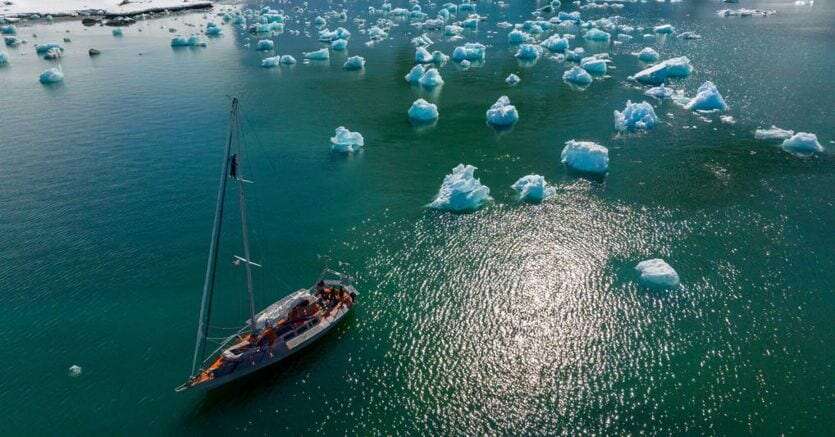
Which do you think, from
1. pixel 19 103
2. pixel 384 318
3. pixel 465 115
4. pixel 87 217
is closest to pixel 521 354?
pixel 384 318

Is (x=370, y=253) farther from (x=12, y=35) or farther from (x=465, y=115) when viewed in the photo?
(x=12, y=35)

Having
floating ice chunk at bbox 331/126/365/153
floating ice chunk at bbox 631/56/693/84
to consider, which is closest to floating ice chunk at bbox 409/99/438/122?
floating ice chunk at bbox 331/126/365/153

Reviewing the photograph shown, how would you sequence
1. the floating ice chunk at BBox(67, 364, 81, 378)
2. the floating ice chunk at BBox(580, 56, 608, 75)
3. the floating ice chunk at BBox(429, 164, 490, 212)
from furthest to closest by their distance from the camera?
the floating ice chunk at BBox(580, 56, 608, 75) < the floating ice chunk at BBox(429, 164, 490, 212) < the floating ice chunk at BBox(67, 364, 81, 378)

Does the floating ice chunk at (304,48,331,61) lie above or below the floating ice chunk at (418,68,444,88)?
above

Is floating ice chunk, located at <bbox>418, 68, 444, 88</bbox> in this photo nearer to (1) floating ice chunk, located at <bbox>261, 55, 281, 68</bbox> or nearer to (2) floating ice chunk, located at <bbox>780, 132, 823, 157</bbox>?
(1) floating ice chunk, located at <bbox>261, 55, 281, 68</bbox>

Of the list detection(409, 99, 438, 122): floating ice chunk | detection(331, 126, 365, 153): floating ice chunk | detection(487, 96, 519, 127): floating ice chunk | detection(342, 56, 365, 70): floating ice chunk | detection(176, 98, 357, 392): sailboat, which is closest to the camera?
detection(176, 98, 357, 392): sailboat

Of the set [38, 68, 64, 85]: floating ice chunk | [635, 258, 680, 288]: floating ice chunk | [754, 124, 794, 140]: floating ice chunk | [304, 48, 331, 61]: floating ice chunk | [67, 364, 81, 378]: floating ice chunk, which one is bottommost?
[754, 124, 794, 140]: floating ice chunk

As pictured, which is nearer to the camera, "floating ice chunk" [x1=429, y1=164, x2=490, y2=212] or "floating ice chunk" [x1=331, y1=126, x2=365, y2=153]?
"floating ice chunk" [x1=429, y1=164, x2=490, y2=212]
